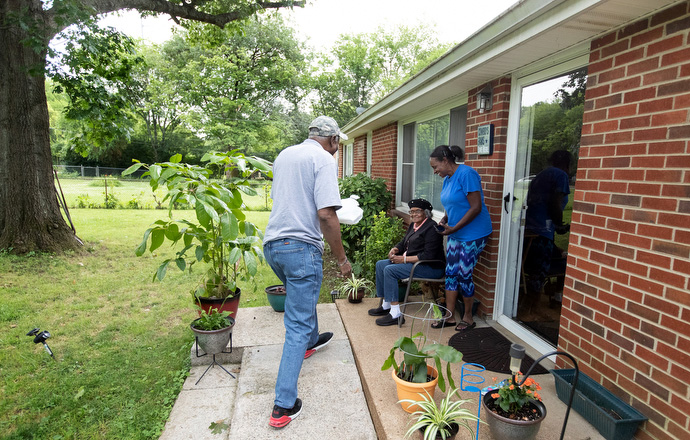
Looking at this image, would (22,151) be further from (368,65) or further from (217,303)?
(368,65)

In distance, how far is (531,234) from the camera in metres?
3.26

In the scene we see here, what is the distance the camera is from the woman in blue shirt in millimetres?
3086

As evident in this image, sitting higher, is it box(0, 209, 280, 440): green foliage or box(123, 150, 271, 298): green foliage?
box(123, 150, 271, 298): green foliage

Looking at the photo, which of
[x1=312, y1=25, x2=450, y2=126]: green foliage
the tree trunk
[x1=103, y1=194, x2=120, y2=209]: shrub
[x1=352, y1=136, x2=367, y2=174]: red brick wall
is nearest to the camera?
the tree trunk

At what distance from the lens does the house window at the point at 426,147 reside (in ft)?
14.2

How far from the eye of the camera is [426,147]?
5.29 m

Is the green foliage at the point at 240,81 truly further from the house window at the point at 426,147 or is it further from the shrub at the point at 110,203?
the house window at the point at 426,147

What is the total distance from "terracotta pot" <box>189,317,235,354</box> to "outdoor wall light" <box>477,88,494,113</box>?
284 centimetres

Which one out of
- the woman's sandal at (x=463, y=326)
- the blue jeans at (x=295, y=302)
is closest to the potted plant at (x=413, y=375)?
the blue jeans at (x=295, y=302)

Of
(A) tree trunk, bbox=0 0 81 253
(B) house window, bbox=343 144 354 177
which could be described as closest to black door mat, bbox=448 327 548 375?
(A) tree trunk, bbox=0 0 81 253

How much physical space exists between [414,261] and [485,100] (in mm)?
1572

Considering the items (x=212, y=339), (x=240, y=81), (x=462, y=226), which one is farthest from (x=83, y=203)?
(x=462, y=226)

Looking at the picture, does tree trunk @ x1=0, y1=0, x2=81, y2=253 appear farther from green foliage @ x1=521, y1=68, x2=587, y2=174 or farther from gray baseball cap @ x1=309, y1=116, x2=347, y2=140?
green foliage @ x1=521, y1=68, x2=587, y2=174

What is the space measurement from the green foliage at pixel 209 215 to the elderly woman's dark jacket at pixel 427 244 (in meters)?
1.39
